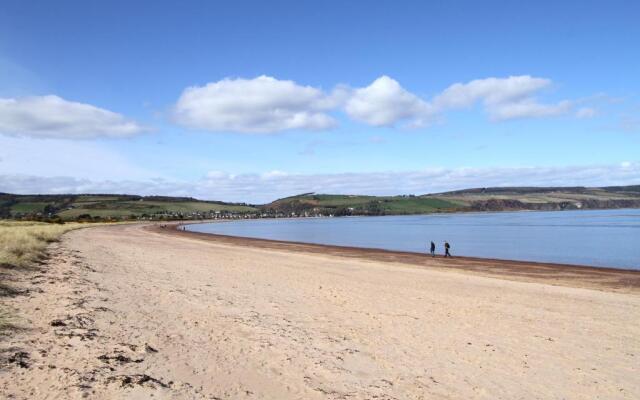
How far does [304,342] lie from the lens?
915 cm

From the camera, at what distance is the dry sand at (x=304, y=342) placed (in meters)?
6.62

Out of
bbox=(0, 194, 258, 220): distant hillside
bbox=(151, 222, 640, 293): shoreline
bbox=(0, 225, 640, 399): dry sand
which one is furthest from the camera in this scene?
bbox=(0, 194, 258, 220): distant hillside

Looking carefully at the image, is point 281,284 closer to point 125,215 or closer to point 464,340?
point 464,340

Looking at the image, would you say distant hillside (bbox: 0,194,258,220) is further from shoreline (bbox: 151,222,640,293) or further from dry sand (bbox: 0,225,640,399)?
dry sand (bbox: 0,225,640,399)

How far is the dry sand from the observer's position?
21.7 ft

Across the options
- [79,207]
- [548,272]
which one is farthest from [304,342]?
[79,207]

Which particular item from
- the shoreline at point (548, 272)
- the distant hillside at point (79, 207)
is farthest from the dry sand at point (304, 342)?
the distant hillside at point (79, 207)

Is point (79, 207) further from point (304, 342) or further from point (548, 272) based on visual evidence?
point (304, 342)

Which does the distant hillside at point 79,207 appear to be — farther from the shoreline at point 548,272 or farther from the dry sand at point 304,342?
the dry sand at point 304,342

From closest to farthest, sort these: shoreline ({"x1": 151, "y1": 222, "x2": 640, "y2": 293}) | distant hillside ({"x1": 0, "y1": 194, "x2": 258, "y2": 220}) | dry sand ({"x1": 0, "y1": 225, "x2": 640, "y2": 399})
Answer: dry sand ({"x1": 0, "y1": 225, "x2": 640, "y2": 399}) < shoreline ({"x1": 151, "y1": 222, "x2": 640, "y2": 293}) < distant hillside ({"x1": 0, "y1": 194, "x2": 258, "y2": 220})

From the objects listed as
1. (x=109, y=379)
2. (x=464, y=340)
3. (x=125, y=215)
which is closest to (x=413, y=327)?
(x=464, y=340)

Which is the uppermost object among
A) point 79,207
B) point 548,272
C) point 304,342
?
point 79,207

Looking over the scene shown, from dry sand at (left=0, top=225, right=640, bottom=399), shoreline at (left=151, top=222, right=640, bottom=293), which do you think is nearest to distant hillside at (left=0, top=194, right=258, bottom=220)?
shoreline at (left=151, top=222, right=640, bottom=293)

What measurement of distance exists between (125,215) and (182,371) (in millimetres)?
171145
